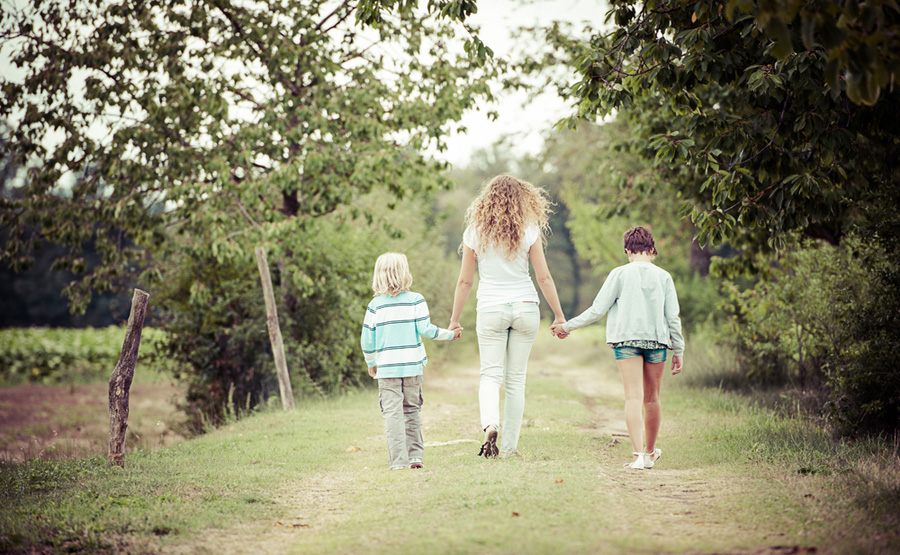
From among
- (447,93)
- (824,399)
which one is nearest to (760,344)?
(824,399)

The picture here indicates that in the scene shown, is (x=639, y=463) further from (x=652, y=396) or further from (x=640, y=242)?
(x=640, y=242)

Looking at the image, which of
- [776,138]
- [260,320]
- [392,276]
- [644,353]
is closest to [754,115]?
[776,138]

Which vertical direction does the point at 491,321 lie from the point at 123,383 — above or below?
above

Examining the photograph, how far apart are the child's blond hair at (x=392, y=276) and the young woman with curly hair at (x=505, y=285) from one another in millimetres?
473

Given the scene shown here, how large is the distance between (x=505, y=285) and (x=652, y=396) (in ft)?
5.02

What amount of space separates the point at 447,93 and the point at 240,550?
875cm

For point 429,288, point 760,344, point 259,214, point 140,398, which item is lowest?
point 140,398

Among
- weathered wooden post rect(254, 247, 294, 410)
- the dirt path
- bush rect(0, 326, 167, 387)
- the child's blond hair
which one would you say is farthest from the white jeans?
bush rect(0, 326, 167, 387)

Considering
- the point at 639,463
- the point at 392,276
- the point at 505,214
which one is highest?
the point at 505,214

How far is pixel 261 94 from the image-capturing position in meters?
11.7

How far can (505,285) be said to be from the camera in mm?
5684

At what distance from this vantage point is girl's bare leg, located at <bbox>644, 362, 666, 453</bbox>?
580 centimetres

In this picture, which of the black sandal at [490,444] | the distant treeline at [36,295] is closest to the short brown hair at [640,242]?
the black sandal at [490,444]

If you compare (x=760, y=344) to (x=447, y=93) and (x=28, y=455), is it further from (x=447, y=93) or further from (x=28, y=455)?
(x=28, y=455)
